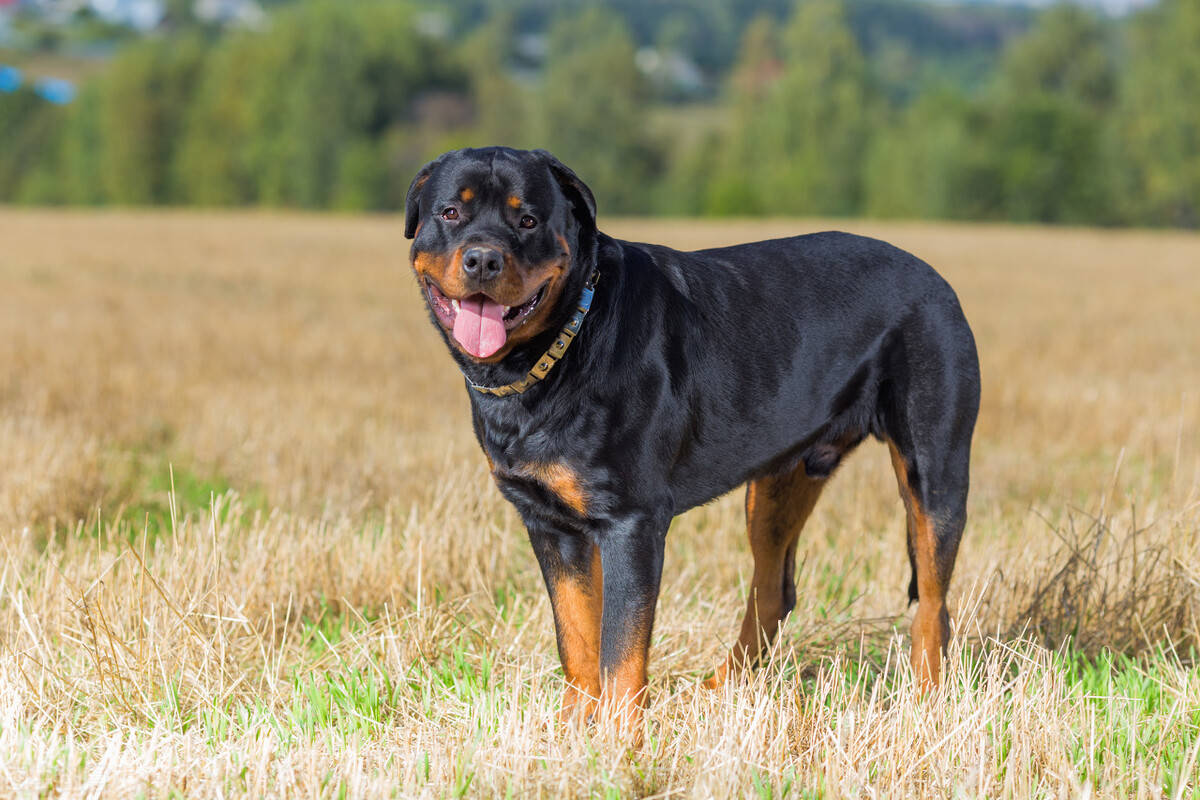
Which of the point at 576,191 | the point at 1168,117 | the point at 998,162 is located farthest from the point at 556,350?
the point at 998,162

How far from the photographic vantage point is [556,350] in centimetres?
329

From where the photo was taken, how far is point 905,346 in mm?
3957

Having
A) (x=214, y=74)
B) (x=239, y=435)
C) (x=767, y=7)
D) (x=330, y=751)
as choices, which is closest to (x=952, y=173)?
(x=214, y=74)

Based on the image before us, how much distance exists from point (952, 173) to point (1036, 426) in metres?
49.5

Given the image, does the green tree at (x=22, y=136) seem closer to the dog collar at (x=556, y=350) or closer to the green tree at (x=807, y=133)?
the green tree at (x=807, y=133)

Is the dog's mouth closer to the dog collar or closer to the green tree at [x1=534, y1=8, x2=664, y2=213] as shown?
the dog collar

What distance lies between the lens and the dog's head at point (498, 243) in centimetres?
313

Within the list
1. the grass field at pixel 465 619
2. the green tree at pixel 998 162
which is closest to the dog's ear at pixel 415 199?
the grass field at pixel 465 619

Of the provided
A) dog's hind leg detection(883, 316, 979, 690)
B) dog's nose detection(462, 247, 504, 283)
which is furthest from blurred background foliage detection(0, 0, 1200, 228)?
dog's nose detection(462, 247, 504, 283)

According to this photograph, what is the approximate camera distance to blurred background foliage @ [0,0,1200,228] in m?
55.8

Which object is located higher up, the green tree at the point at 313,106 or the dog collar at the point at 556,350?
the green tree at the point at 313,106

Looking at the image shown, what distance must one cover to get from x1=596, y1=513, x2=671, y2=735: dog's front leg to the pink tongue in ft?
1.92

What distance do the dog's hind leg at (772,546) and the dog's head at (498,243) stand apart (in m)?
1.22

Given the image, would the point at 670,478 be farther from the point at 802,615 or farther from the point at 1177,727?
the point at 1177,727
